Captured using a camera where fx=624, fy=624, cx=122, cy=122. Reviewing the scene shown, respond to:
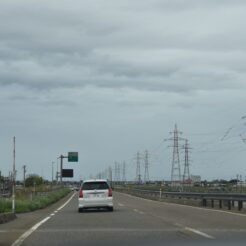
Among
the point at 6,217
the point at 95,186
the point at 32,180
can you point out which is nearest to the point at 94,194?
the point at 95,186

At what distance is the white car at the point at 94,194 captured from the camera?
32.1 meters

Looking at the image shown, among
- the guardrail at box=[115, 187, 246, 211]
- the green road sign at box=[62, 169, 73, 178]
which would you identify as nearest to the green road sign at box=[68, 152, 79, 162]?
the green road sign at box=[62, 169, 73, 178]

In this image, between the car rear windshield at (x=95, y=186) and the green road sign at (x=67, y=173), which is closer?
the car rear windshield at (x=95, y=186)

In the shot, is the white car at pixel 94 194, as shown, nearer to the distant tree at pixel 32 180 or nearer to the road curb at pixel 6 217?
the road curb at pixel 6 217

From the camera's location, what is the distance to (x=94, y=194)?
32.2 meters

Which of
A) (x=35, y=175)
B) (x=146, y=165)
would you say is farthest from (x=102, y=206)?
(x=35, y=175)

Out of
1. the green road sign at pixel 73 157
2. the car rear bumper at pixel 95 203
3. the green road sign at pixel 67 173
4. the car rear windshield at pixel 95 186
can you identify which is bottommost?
the car rear bumper at pixel 95 203

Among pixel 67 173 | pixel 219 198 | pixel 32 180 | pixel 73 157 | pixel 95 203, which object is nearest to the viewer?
pixel 95 203

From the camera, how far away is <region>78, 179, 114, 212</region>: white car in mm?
32125

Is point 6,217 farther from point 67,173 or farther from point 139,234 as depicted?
point 67,173

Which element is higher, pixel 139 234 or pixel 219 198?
pixel 219 198

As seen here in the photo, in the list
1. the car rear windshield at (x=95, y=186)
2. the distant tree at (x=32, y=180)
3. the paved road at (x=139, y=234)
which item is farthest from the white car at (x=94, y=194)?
the distant tree at (x=32, y=180)

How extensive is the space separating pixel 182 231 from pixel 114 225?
3.61 m

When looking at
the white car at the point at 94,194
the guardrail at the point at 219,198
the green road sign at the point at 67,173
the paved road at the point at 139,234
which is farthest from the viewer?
the green road sign at the point at 67,173
